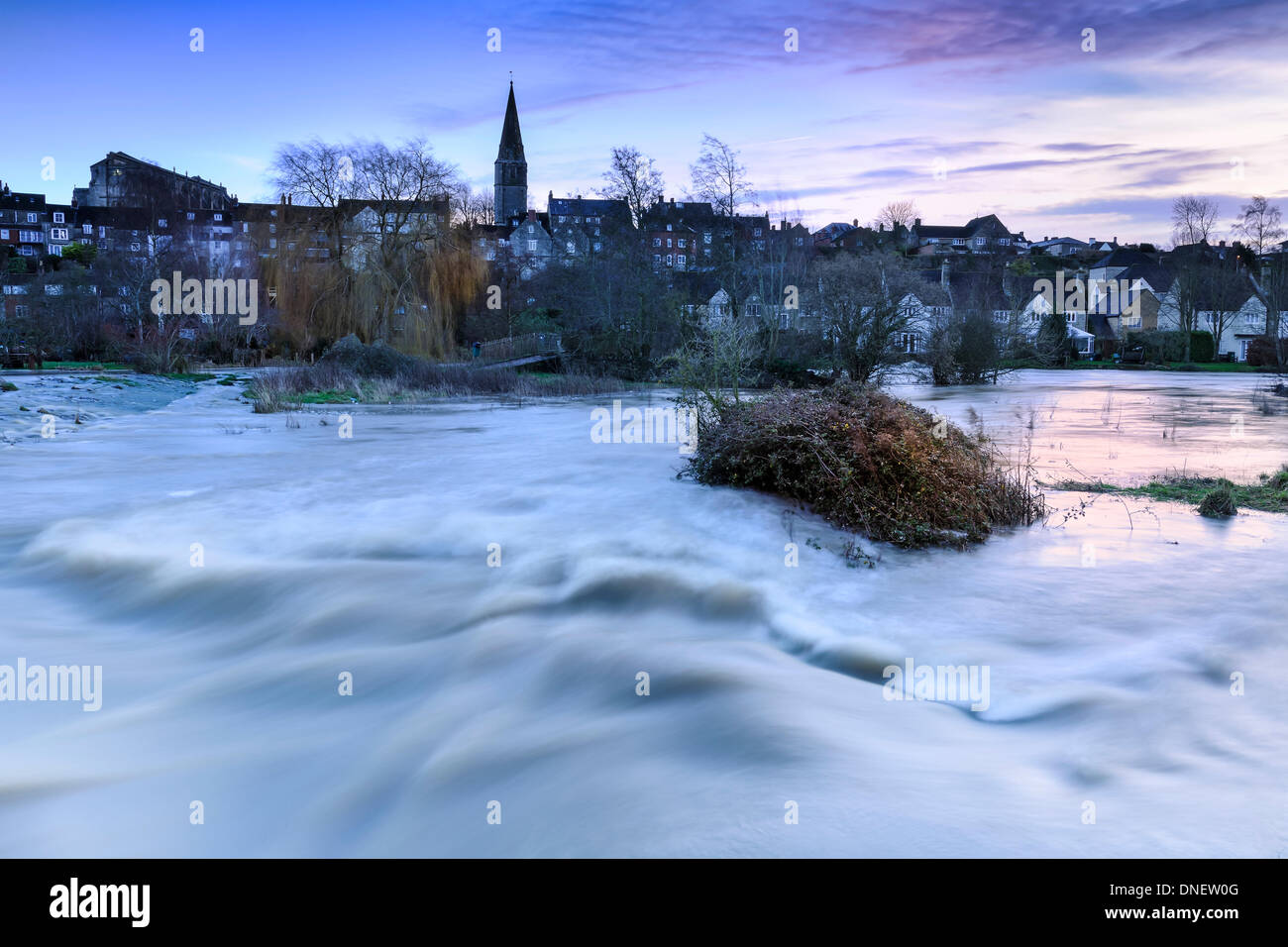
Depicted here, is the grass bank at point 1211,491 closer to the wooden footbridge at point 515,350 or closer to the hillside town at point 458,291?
the hillside town at point 458,291

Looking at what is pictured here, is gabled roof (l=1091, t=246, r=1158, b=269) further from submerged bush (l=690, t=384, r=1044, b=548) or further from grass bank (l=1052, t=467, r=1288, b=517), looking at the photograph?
submerged bush (l=690, t=384, r=1044, b=548)

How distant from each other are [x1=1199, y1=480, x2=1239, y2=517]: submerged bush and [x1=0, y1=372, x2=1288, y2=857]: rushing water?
0.30m

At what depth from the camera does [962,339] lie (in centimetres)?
4366

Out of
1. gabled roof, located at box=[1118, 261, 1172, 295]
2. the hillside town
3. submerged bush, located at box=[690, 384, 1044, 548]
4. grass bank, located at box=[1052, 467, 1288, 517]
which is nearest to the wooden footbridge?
the hillside town

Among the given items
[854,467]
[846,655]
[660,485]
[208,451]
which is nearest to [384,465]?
[208,451]

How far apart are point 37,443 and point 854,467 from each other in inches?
650

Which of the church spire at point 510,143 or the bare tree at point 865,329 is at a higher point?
the church spire at point 510,143

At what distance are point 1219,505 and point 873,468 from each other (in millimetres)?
4504

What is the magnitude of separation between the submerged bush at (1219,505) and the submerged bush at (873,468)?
190 centimetres

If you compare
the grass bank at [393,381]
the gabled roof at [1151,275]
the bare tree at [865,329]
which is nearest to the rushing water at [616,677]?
the grass bank at [393,381]

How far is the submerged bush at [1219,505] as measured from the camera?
11234 millimetres

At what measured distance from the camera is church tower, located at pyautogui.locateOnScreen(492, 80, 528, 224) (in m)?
148
